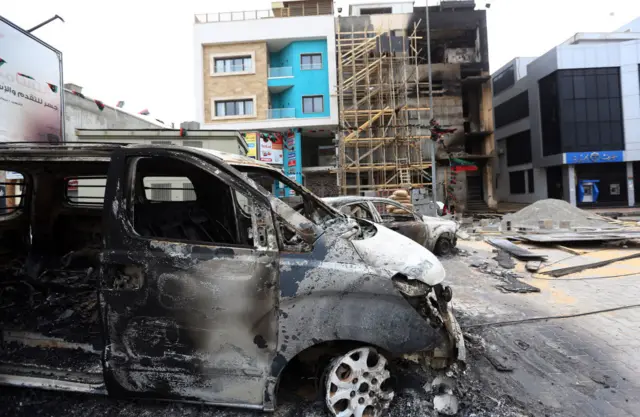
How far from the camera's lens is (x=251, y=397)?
256 centimetres

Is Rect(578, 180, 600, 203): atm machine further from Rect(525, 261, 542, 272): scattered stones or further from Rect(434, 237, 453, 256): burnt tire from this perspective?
Rect(525, 261, 542, 272): scattered stones

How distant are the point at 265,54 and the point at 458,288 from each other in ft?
82.1

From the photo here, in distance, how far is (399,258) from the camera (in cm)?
Result: 283

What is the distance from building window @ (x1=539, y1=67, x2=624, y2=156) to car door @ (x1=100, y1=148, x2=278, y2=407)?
36467mm

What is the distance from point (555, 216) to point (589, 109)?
69.3 feet

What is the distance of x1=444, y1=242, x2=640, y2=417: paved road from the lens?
3121mm

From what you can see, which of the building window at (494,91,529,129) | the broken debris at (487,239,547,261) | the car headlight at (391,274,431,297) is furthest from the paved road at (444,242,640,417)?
the building window at (494,91,529,129)

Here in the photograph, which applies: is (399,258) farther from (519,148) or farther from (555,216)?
(519,148)

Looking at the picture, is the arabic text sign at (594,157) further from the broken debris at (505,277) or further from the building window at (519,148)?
the broken debris at (505,277)

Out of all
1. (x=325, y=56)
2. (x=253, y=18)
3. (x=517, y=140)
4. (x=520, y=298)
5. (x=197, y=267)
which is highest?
(x=253, y=18)

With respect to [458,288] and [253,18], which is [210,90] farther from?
[458,288]

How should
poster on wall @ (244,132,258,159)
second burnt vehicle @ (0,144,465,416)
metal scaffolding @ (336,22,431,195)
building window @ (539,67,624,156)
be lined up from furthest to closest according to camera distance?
building window @ (539,67,624,156) → poster on wall @ (244,132,258,159) → metal scaffolding @ (336,22,431,195) → second burnt vehicle @ (0,144,465,416)

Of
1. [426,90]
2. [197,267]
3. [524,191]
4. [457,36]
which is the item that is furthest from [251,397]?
[524,191]

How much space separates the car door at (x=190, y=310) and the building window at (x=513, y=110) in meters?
42.5
